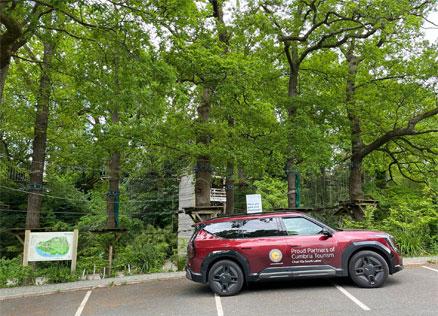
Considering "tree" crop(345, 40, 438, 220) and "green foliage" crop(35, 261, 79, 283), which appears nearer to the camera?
"green foliage" crop(35, 261, 79, 283)

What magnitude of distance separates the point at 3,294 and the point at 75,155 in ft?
38.7

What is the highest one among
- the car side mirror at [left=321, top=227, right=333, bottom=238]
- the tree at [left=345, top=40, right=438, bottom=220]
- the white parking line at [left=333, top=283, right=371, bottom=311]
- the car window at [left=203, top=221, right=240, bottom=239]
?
the tree at [left=345, top=40, right=438, bottom=220]

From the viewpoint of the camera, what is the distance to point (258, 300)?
6500 millimetres

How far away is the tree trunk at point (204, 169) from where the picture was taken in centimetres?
1285

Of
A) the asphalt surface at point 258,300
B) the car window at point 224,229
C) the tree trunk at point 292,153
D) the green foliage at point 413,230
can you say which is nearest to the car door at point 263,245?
the car window at point 224,229

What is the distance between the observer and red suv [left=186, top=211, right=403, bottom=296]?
22.8 ft

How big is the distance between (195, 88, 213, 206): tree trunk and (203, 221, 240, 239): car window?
5403 mm

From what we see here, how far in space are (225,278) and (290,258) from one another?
4.68 feet

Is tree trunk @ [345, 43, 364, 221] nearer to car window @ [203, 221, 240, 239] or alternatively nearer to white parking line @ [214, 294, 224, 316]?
car window @ [203, 221, 240, 239]

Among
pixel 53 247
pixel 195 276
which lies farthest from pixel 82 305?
pixel 53 247

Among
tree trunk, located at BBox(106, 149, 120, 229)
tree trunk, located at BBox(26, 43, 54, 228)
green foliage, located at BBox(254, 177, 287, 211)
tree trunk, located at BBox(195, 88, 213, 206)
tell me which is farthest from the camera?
green foliage, located at BBox(254, 177, 287, 211)

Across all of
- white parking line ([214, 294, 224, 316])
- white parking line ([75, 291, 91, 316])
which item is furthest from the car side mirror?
white parking line ([75, 291, 91, 316])

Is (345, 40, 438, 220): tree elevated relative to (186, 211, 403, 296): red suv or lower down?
elevated

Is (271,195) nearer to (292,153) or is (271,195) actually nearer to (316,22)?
(292,153)
